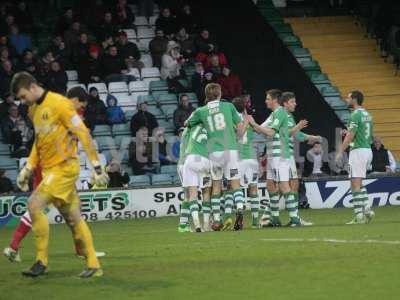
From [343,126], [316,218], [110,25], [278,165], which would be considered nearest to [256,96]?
[343,126]

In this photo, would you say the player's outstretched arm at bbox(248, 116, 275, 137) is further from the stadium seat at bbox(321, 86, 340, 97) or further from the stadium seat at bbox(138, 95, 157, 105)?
the stadium seat at bbox(321, 86, 340, 97)

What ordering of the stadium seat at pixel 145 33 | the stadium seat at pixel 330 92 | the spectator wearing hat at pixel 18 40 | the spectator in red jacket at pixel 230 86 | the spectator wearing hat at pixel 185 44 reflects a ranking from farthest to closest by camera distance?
the stadium seat at pixel 330 92, the stadium seat at pixel 145 33, the spectator wearing hat at pixel 185 44, the spectator wearing hat at pixel 18 40, the spectator in red jacket at pixel 230 86

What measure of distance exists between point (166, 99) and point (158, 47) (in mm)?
1538

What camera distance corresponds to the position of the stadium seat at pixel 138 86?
28922 mm

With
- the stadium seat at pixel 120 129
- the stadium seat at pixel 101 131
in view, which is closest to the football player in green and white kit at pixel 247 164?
the stadium seat at pixel 120 129

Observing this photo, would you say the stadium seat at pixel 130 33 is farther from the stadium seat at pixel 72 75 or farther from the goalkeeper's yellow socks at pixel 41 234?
the goalkeeper's yellow socks at pixel 41 234

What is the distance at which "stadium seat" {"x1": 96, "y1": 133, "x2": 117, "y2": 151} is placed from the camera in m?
26.8

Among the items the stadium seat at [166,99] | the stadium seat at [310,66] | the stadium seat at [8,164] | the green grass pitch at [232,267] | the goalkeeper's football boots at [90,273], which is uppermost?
the stadium seat at [310,66]

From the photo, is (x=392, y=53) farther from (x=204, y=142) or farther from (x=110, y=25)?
(x=204, y=142)

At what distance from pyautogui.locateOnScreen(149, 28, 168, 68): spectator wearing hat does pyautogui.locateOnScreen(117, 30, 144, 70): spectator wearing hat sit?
0.55 metres

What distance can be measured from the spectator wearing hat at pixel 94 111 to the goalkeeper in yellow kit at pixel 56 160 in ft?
48.9

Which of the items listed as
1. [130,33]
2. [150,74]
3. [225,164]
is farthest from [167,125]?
[225,164]

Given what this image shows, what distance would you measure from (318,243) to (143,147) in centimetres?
1199

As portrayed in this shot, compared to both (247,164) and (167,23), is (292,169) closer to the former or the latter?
(247,164)
